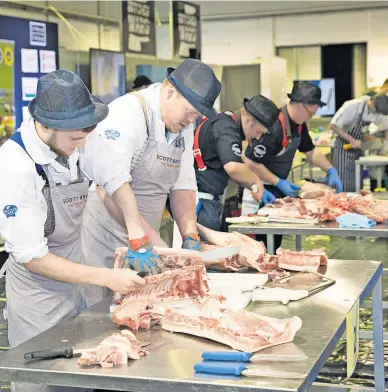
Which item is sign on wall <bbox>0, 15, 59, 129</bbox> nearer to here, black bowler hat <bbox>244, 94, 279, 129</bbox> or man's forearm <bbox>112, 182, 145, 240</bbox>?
black bowler hat <bbox>244, 94, 279, 129</bbox>

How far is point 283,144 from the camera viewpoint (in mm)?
6406

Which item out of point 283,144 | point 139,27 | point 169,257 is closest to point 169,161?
point 169,257

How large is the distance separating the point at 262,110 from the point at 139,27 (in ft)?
13.8

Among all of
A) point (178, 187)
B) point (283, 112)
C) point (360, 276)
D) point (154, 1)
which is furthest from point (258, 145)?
point (154, 1)

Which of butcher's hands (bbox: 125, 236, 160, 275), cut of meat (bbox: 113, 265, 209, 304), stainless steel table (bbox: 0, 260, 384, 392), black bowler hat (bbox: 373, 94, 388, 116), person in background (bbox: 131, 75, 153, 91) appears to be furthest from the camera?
black bowler hat (bbox: 373, 94, 388, 116)

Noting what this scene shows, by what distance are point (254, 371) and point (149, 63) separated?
7336mm

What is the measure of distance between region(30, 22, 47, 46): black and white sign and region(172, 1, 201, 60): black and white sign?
303cm

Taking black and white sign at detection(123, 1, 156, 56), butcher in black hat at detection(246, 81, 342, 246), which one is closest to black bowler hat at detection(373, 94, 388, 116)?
black and white sign at detection(123, 1, 156, 56)

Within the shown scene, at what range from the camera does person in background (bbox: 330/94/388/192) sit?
1005cm

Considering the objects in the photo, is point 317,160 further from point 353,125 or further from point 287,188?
point 353,125

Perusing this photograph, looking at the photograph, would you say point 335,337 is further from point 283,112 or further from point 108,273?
point 283,112

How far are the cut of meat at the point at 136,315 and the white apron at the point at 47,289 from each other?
0.37 metres

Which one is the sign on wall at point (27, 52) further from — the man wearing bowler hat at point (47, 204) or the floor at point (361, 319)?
the man wearing bowler hat at point (47, 204)

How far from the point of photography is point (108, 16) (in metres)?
8.87
